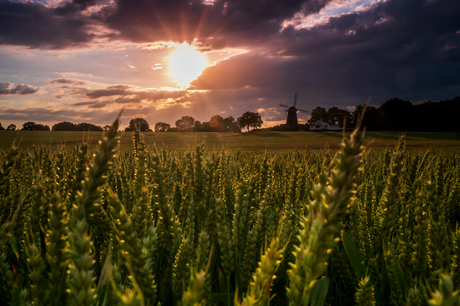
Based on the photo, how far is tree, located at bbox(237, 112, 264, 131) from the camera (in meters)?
112

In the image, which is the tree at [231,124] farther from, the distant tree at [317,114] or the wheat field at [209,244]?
the wheat field at [209,244]

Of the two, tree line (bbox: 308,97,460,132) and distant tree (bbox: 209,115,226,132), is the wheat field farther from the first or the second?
distant tree (bbox: 209,115,226,132)

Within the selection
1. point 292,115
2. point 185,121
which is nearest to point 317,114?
point 292,115

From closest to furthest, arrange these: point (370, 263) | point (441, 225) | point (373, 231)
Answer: point (441, 225)
point (370, 263)
point (373, 231)

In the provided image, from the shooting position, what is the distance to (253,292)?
687 mm

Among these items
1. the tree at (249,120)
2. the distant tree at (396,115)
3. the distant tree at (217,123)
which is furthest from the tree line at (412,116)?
the distant tree at (217,123)

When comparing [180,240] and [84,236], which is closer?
[84,236]

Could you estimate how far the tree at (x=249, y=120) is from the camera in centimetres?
11206

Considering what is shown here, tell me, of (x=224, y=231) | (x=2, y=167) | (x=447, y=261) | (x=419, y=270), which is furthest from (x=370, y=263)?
(x=2, y=167)

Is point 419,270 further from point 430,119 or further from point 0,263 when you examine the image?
point 430,119

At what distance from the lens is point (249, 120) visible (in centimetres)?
11175

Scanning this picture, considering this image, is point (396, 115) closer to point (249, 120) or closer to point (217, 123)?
point (249, 120)

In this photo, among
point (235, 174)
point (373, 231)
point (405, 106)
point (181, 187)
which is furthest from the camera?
point (405, 106)

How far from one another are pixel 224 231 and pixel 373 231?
1.51 meters
